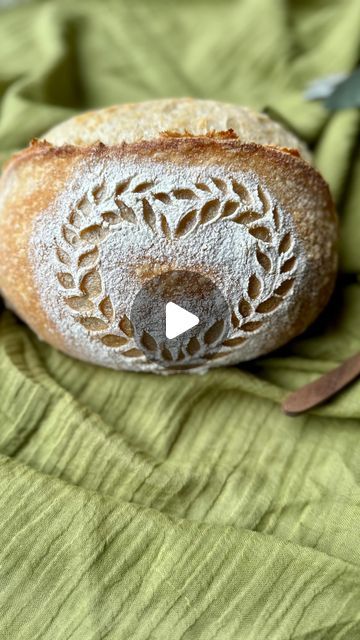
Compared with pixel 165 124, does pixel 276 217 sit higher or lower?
lower

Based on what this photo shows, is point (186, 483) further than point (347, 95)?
No

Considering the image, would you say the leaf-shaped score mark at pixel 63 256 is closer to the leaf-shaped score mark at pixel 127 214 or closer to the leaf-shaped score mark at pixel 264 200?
the leaf-shaped score mark at pixel 127 214

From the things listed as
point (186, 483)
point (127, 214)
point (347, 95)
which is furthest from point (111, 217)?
point (347, 95)

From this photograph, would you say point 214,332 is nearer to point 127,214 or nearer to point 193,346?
point 193,346

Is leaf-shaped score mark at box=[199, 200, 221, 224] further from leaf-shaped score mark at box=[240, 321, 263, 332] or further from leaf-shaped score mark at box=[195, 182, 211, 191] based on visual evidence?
leaf-shaped score mark at box=[240, 321, 263, 332]

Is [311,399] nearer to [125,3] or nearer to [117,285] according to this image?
[117,285]

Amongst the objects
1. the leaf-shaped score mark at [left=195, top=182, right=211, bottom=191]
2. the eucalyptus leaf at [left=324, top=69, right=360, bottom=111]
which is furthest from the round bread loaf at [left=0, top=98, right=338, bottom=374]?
the eucalyptus leaf at [left=324, top=69, right=360, bottom=111]

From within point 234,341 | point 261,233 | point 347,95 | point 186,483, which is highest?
point 347,95
